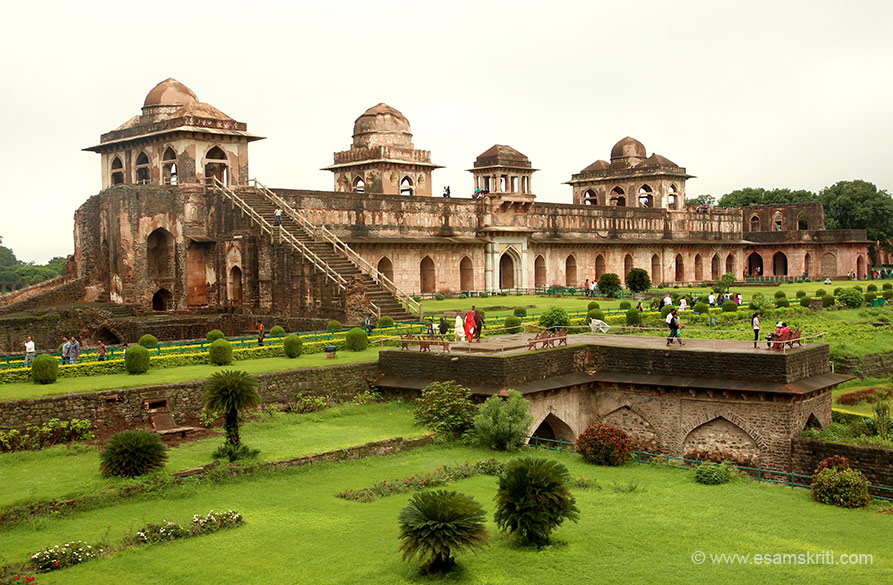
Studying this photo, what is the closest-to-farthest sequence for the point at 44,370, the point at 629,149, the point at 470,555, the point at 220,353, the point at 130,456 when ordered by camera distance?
the point at 470,555 < the point at 130,456 < the point at 44,370 < the point at 220,353 < the point at 629,149

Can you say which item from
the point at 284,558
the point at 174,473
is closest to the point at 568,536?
the point at 284,558

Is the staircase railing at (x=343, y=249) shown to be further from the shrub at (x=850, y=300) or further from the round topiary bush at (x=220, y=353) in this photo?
the shrub at (x=850, y=300)

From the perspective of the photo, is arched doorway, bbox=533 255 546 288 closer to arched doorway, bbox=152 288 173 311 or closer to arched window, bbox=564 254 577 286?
arched window, bbox=564 254 577 286

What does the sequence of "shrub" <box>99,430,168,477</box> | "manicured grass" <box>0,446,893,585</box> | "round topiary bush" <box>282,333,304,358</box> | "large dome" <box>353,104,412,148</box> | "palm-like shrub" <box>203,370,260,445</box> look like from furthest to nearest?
"large dome" <box>353,104,412,148</box> < "round topiary bush" <box>282,333,304,358</box> < "palm-like shrub" <box>203,370,260,445</box> < "shrub" <box>99,430,168,477</box> < "manicured grass" <box>0,446,893,585</box>

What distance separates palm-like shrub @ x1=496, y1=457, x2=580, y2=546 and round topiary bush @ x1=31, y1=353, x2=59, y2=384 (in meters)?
11.9

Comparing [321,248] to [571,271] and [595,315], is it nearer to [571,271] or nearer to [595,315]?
[595,315]

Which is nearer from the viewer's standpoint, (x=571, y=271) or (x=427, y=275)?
(x=427, y=275)

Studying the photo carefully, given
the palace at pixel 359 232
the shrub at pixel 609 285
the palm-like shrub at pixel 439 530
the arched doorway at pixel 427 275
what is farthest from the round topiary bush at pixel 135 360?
the shrub at pixel 609 285

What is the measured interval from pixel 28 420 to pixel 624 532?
11938mm

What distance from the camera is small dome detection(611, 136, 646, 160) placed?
67.2m

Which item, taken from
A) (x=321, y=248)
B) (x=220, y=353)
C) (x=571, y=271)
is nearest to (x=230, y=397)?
A: (x=220, y=353)

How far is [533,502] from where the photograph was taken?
44.3ft

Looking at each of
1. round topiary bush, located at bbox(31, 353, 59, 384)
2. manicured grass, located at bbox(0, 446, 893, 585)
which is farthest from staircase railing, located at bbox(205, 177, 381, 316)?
manicured grass, located at bbox(0, 446, 893, 585)

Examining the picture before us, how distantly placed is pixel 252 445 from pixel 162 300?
21303 millimetres
